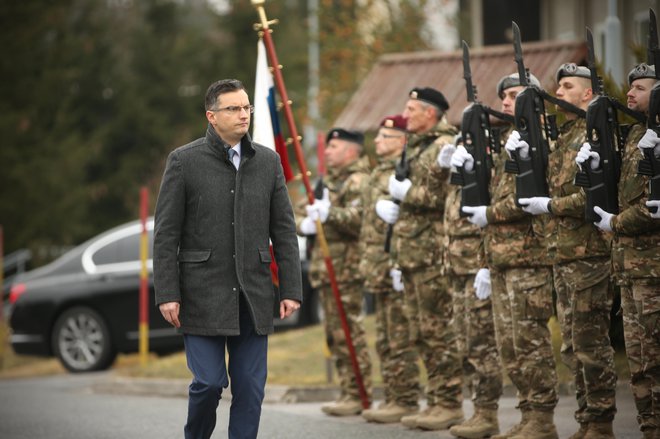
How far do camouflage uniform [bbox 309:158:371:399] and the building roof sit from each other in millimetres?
3266

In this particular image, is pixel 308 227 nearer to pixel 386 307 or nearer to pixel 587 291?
pixel 386 307

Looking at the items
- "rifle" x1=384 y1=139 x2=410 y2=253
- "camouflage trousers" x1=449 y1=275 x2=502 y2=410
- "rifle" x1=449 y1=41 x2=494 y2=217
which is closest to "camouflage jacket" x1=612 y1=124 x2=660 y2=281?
"rifle" x1=449 y1=41 x2=494 y2=217

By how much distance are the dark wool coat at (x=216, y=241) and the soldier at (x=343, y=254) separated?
3568mm

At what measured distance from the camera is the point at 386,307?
1104cm

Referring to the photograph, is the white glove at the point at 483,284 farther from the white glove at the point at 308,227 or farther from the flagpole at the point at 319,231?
the white glove at the point at 308,227

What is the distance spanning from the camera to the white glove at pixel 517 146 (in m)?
8.66

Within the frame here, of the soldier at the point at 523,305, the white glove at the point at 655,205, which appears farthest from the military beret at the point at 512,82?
the white glove at the point at 655,205

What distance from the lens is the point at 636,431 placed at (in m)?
9.34

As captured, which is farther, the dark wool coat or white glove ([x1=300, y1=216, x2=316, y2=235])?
white glove ([x1=300, y1=216, x2=316, y2=235])

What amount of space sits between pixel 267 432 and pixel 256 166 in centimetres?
304

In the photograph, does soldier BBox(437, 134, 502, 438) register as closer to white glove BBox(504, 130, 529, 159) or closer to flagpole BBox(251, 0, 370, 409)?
white glove BBox(504, 130, 529, 159)

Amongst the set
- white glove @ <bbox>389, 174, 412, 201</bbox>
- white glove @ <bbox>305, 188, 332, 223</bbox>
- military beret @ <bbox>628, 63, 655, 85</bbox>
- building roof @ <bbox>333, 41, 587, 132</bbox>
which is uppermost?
building roof @ <bbox>333, 41, 587, 132</bbox>

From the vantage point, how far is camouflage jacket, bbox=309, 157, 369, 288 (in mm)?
11578

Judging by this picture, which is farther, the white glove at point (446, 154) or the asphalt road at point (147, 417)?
the asphalt road at point (147, 417)
